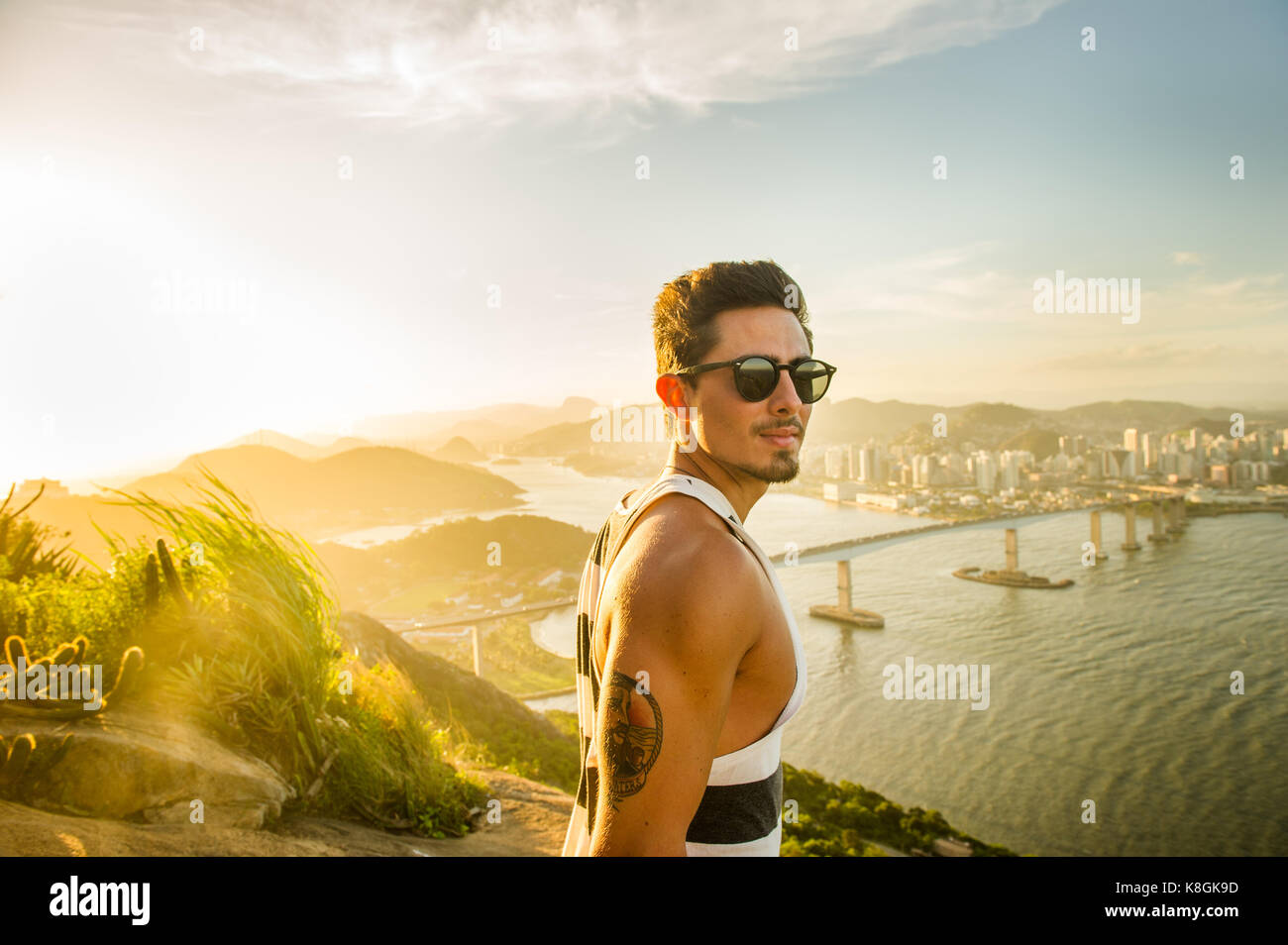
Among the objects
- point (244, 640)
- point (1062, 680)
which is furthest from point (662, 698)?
point (1062, 680)

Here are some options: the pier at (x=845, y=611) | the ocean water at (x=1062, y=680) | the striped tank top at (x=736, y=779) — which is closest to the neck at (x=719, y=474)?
the striped tank top at (x=736, y=779)

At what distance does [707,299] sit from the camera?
1367mm

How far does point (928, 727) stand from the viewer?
3281cm

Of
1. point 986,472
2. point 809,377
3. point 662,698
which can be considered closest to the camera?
point 662,698

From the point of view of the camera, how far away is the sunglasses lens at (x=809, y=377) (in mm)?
1383

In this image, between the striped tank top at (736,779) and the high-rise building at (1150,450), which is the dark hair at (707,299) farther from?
the high-rise building at (1150,450)

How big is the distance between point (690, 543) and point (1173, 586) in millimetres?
57497

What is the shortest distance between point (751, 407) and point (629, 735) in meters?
0.71

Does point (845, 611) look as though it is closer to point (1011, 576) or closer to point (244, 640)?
point (1011, 576)

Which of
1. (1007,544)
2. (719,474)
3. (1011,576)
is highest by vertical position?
(719,474)

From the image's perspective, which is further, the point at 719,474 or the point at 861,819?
the point at 861,819

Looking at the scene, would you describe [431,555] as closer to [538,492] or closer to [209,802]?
[538,492]

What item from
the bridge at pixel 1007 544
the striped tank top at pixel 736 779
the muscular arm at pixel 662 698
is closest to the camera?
the muscular arm at pixel 662 698

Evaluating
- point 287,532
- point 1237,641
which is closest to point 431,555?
point 287,532
